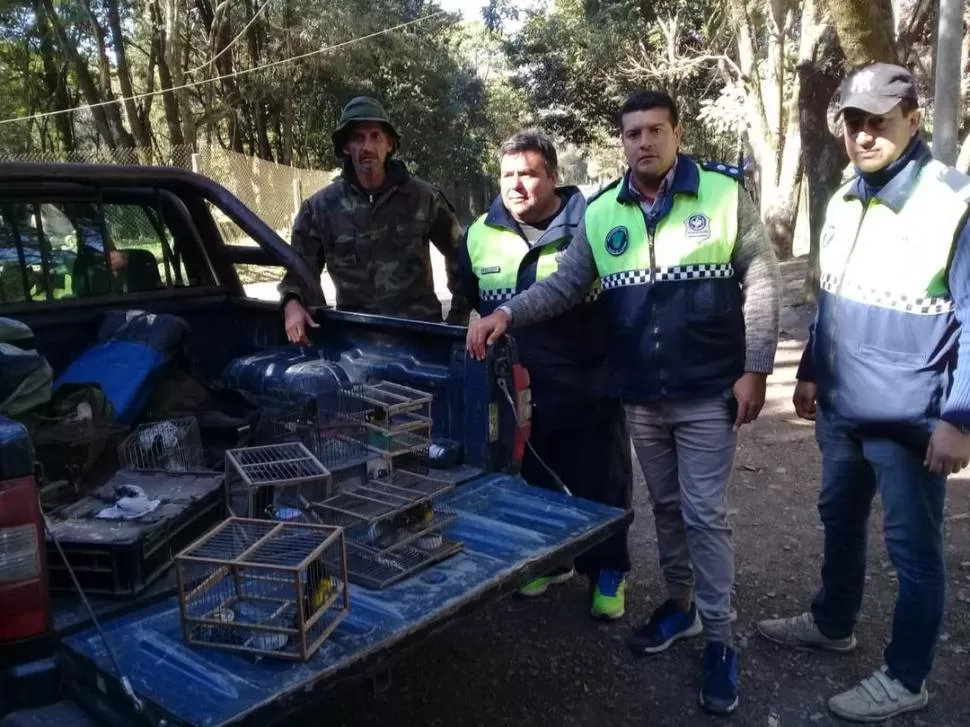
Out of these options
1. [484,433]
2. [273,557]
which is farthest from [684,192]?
[273,557]

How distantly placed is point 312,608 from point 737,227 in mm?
1806

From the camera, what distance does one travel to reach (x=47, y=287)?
3830 millimetres

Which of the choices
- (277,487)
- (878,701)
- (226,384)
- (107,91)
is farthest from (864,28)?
(107,91)

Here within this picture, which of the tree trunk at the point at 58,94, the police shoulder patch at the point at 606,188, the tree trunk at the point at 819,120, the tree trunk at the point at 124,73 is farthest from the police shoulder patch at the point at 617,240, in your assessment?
the tree trunk at the point at 58,94

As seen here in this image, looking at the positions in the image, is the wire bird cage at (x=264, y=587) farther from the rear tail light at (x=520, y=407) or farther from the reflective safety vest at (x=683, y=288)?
the reflective safety vest at (x=683, y=288)

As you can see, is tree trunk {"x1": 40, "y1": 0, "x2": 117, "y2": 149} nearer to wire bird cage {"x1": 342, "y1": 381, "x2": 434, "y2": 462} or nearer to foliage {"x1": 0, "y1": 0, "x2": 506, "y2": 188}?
foliage {"x1": 0, "y1": 0, "x2": 506, "y2": 188}

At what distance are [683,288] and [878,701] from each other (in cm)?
155

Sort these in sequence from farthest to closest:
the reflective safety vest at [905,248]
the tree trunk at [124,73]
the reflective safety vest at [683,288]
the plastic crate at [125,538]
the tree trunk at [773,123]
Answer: the tree trunk at [124,73] < the tree trunk at [773,123] < the reflective safety vest at [683,288] < the reflective safety vest at [905,248] < the plastic crate at [125,538]

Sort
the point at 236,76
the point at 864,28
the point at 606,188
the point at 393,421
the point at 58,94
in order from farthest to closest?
the point at 58,94 < the point at 236,76 < the point at 864,28 < the point at 606,188 < the point at 393,421

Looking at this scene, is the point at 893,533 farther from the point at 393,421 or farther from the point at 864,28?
the point at 864,28

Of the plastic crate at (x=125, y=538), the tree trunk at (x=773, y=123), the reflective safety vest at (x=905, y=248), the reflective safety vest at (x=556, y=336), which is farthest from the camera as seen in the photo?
the tree trunk at (x=773, y=123)

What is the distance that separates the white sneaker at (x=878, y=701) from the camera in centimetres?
304

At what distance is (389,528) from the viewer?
260 cm

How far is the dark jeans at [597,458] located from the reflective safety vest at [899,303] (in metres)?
1.02
